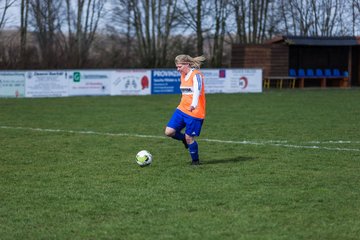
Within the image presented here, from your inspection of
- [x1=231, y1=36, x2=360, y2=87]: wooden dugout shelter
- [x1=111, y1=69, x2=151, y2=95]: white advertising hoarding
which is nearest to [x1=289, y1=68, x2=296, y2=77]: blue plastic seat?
[x1=231, y1=36, x2=360, y2=87]: wooden dugout shelter

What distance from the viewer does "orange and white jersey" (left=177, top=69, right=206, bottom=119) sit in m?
10.5

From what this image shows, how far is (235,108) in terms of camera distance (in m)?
23.1

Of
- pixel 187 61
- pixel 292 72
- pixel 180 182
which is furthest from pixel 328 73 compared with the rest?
pixel 180 182

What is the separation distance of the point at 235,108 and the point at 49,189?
15.0m

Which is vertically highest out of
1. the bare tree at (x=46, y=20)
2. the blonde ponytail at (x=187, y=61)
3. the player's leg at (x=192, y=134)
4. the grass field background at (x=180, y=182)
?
the bare tree at (x=46, y=20)

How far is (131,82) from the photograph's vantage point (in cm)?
3122

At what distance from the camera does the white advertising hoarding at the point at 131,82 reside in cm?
→ 3088

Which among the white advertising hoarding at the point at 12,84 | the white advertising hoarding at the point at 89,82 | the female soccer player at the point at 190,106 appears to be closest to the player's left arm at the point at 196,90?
the female soccer player at the point at 190,106

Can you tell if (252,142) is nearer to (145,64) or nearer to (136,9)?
(145,64)

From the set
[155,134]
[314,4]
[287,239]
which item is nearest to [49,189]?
[287,239]

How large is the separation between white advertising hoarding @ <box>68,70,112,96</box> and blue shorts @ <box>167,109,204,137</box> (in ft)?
63.7

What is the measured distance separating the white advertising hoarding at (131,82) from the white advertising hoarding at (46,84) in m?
2.26

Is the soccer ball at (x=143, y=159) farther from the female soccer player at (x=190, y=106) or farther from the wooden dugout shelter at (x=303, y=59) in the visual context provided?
the wooden dugout shelter at (x=303, y=59)

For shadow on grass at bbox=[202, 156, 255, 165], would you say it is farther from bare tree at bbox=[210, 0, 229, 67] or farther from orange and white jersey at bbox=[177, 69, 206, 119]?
bare tree at bbox=[210, 0, 229, 67]
